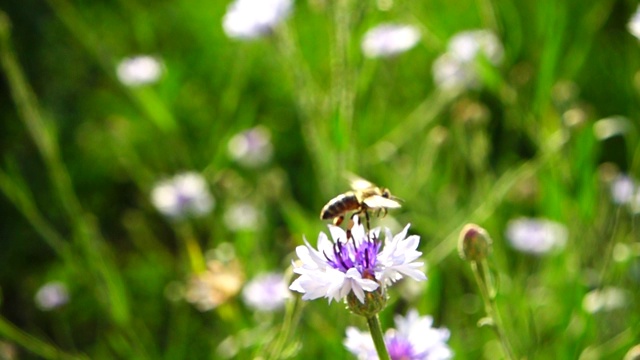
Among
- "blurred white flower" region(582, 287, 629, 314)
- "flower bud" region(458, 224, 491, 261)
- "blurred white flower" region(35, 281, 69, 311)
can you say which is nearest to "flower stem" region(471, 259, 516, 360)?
"flower bud" region(458, 224, 491, 261)

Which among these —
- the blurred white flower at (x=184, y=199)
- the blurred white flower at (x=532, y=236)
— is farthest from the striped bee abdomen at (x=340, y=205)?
the blurred white flower at (x=184, y=199)

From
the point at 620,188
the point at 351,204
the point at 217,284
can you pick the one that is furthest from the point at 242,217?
the point at 351,204

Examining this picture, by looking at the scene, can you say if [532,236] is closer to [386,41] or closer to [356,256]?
[386,41]

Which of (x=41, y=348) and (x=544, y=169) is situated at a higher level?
(x=544, y=169)

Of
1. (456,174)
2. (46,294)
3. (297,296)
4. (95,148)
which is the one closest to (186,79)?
(95,148)

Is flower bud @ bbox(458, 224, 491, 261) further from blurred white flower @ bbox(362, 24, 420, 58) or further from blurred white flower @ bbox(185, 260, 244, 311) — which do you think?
blurred white flower @ bbox(362, 24, 420, 58)

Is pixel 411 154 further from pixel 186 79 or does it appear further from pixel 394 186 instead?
pixel 186 79

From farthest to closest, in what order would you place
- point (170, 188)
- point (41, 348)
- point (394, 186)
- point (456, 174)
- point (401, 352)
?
point (456, 174), point (170, 188), point (394, 186), point (41, 348), point (401, 352)
